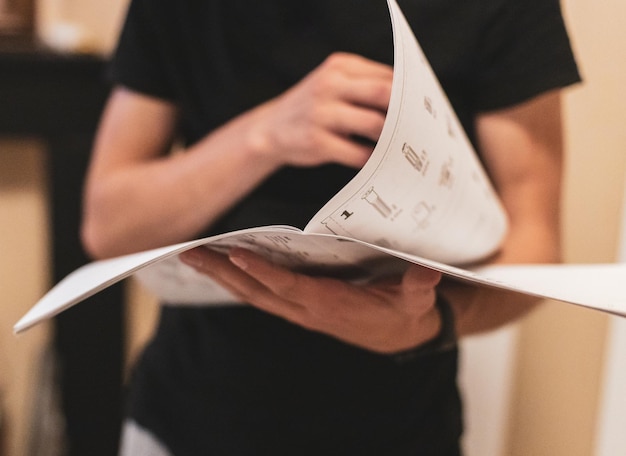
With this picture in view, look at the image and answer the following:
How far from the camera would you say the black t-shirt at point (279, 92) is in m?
0.55

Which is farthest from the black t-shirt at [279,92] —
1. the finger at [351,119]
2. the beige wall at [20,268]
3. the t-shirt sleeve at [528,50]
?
the beige wall at [20,268]

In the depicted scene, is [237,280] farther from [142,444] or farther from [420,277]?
[142,444]

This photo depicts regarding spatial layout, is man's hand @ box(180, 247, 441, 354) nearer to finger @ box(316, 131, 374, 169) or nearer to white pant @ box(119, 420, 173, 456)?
finger @ box(316, 131, 374, 169)

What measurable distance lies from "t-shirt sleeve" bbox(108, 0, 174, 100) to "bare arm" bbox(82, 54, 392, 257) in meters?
0.02

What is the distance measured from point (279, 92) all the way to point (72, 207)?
96 cm

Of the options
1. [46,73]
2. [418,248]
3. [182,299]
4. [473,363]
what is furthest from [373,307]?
[46,73]

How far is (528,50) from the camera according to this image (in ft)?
1.80

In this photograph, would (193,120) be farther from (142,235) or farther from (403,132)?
(403,132)

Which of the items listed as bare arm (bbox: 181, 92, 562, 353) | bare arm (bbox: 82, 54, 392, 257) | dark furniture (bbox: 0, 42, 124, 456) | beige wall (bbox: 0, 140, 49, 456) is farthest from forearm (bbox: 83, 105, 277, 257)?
beige wall (bbox: 0, 140, 49, 456)

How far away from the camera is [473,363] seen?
100 cm

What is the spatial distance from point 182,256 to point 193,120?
25cm

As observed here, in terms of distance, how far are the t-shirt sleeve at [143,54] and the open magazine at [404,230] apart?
195mm

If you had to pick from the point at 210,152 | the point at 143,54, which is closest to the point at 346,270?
the point at 210,152

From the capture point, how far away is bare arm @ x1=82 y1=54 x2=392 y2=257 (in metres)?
0.47
